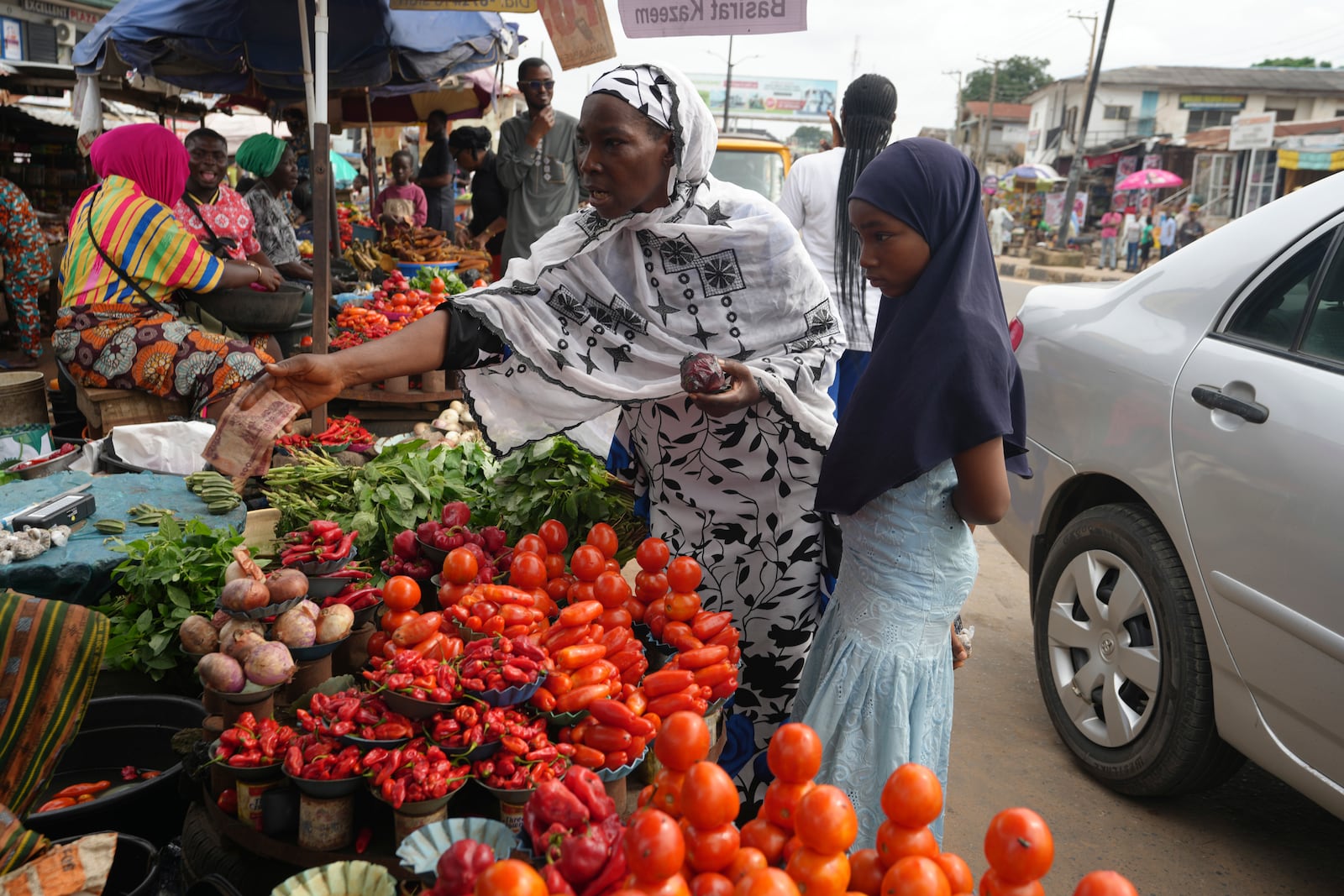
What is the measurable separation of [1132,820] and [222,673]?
279 cm

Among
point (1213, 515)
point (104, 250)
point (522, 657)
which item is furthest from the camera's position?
point (104, 250)

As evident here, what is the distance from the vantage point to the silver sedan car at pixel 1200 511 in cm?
239

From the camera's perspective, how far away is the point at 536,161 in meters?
7.04

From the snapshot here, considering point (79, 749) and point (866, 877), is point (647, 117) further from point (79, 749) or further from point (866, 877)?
point (79, 749)

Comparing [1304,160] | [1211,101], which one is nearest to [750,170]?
[1304,160]

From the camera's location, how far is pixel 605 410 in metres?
2.65

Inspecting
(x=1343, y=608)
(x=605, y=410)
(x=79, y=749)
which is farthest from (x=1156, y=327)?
(x=79, y=749)

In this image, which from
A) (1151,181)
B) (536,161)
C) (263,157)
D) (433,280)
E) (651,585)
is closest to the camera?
(651,585)

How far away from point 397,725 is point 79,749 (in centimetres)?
130

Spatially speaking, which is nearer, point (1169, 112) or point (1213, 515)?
point (1213, 515)

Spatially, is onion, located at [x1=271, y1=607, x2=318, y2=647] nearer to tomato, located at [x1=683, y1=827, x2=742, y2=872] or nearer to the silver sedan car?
tomato, located at [x1=683, y1=827, x2=742, y2=872]

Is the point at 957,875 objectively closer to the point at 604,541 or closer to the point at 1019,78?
the point at 604,541

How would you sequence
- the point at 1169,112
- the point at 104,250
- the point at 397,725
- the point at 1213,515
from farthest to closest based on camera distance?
the point at 1169,112 < the point at 104,250 < the point at 1213,515 < the point at 397,725

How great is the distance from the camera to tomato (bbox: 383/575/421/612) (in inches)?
88.7
